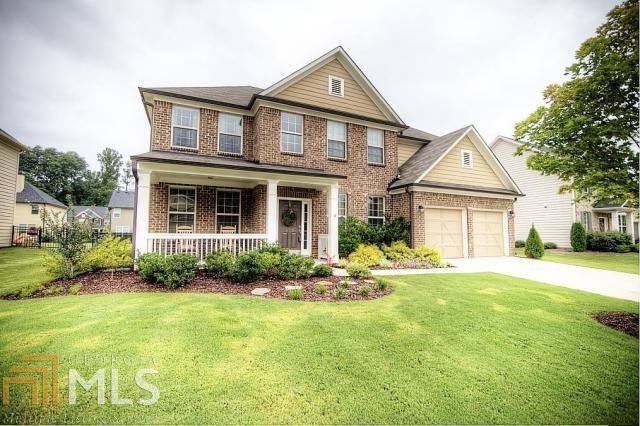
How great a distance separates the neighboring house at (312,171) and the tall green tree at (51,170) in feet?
179

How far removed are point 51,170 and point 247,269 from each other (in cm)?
6484

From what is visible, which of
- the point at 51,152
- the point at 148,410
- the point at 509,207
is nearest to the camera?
the point at 148,410

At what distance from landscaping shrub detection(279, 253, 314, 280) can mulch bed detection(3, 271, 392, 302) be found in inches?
8.4

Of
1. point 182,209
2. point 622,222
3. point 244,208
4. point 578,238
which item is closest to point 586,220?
point 578,238

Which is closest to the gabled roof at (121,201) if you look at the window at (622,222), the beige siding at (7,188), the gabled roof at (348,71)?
the beige siding at (7,188)

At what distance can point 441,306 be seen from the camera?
17.5ft

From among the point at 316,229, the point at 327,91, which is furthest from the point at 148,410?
the point at 327,91

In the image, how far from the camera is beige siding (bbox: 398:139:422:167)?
1541cm

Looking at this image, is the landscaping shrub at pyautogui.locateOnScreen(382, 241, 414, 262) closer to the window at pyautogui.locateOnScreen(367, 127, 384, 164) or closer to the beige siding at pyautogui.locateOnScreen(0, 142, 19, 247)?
the window at pyautogui.locateOnScreen(367, 127, 384, 164)

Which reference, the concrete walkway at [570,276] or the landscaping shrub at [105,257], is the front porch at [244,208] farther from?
the concrete walkway at [570,276]

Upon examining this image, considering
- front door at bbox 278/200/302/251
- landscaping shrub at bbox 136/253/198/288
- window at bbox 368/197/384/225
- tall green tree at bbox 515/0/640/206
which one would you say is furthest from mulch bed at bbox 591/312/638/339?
front door at bbox 278/200/302/251

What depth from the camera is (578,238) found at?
17812 mm

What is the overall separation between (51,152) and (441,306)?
71787 mm

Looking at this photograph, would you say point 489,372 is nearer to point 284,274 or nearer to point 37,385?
point 37,385
